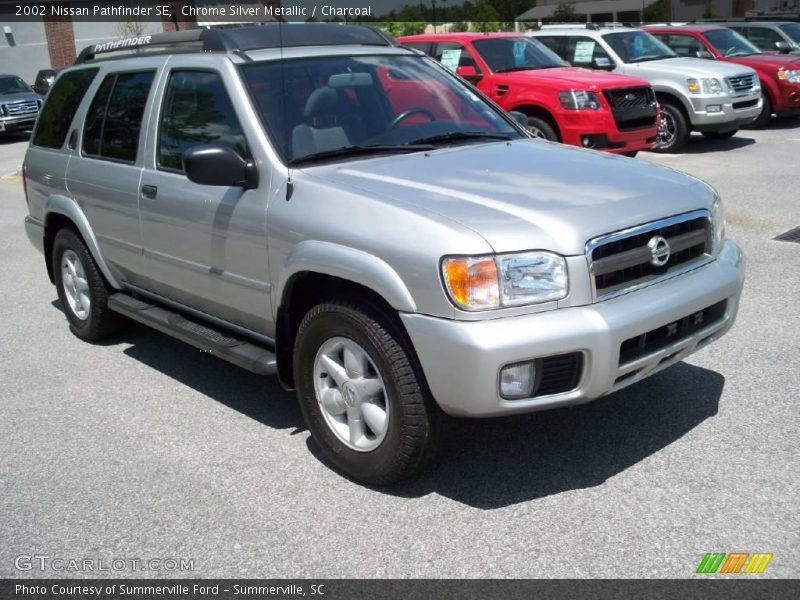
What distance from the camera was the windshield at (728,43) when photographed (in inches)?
635

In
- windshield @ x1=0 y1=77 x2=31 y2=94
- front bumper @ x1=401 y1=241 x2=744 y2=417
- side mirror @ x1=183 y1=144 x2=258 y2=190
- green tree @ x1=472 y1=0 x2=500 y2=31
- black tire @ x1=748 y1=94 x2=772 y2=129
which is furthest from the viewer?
green tree @ x1=472 y1=0 x2=500 y2=31

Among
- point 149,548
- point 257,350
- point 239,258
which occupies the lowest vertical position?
point 149,548

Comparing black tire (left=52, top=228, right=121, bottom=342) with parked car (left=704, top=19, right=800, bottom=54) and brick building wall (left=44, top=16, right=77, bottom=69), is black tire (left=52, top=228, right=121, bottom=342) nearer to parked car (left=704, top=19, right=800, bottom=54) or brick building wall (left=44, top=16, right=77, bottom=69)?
parked car (left=704, top=19, right=800, bottom=54)

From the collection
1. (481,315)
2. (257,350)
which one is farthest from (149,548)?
(481,315)

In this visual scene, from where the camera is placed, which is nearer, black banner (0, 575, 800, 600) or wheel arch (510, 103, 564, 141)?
black banner (0, 575, 800, 600)

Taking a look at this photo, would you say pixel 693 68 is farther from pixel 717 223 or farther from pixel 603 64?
pixel 717 223

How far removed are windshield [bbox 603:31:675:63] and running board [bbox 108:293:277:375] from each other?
415 inches

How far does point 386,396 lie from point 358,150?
4.37ft

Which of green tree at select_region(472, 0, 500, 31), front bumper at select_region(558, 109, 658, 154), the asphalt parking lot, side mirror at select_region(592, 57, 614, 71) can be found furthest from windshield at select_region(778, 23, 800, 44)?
green tree at select_region(472, 0, 500, 31)

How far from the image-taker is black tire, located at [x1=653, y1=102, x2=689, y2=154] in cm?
1366

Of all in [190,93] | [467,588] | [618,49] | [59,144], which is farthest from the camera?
[618,49]

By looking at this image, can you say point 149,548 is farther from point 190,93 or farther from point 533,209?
point 190,93

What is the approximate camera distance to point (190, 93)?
4984 millimetres

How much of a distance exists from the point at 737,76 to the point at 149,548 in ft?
41.0
